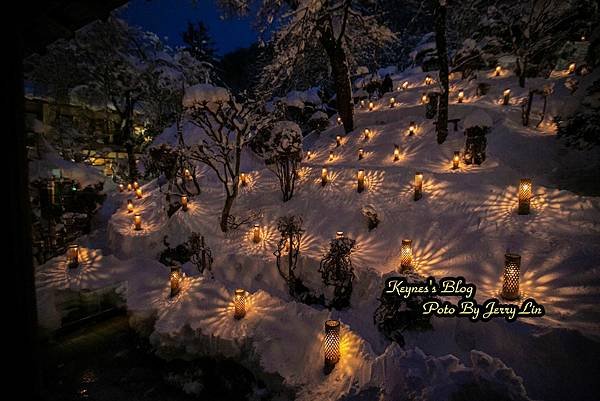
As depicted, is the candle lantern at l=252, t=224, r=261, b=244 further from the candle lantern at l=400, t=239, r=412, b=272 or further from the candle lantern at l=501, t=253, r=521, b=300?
the candle lantern at l=501, t=253, r=521, b=300

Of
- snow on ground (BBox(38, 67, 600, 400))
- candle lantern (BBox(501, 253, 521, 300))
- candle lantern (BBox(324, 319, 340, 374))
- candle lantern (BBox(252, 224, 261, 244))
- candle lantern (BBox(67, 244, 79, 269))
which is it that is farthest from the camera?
candle lantern (BBox(252, 224, 261, 244))

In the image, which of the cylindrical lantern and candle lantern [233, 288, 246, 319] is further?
the cylindrical lantern

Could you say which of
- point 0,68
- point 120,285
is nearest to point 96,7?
point 0,68

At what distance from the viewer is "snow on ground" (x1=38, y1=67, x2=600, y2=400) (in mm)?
3357

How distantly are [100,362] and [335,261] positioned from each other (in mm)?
4005

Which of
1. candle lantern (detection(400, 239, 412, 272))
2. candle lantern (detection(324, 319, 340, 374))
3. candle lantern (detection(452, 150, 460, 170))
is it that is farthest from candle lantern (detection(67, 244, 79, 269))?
candle lantern (detection(452, 150, 460, 170))

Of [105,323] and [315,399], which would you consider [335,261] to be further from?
[105,323]

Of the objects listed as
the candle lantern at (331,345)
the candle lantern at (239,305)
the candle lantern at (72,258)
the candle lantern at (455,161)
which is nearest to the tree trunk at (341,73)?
the candle lantern at (455,161)

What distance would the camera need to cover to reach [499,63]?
44.2 feet

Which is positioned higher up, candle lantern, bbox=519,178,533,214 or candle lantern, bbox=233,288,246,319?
candle lantern, bbox=519,178,533,214

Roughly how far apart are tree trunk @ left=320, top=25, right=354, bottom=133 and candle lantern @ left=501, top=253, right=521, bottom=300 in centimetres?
836

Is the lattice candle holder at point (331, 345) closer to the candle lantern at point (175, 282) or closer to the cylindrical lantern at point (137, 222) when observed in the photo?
the candle lantern at point (175, 282)

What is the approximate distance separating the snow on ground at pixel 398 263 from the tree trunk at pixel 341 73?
1837mm

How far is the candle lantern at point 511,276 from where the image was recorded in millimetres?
4012
